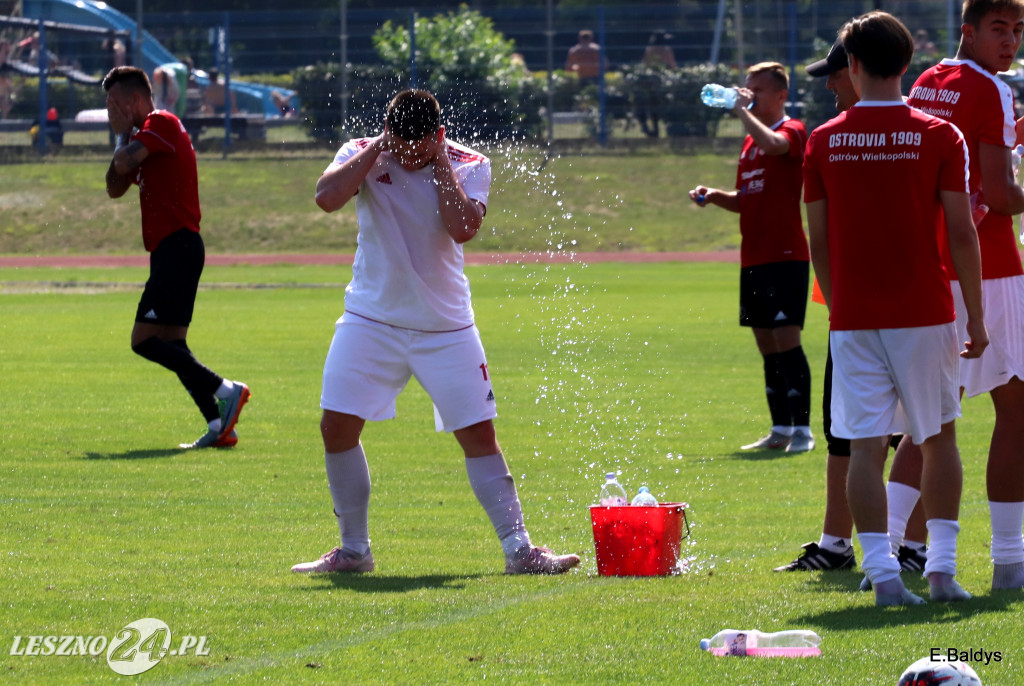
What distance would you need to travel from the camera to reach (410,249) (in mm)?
6211

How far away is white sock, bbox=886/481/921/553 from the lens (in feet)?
19.0

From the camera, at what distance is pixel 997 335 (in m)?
5.63

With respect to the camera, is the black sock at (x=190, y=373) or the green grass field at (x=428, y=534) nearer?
the green grass field at (x=428, y=534)

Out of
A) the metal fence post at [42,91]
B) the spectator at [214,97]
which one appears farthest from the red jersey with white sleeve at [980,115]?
the metal fence post at [42,91]

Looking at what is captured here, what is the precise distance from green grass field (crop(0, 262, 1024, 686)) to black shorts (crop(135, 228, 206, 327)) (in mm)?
807

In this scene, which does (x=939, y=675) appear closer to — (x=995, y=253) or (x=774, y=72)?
(x=995, y=253)

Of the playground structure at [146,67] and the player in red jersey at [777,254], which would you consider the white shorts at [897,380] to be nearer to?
the player in red jersey at [777,254]

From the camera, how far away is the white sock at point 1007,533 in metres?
Answer: 5.52

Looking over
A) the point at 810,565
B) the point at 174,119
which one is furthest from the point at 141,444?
the point at 810,565

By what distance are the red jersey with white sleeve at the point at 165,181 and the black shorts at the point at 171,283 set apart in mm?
90

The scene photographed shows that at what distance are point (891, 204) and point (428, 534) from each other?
111 inches

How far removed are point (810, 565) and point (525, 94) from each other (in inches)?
1284

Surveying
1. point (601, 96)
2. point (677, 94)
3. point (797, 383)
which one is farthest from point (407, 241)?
point (677, 94)

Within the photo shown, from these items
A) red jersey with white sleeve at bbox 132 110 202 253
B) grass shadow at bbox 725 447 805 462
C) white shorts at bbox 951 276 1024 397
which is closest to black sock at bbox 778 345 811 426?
grass shadow at bbox 725 447 805 462
